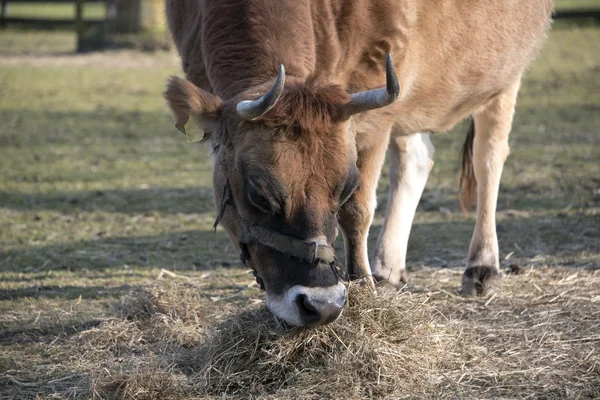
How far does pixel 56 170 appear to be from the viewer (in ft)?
28.7

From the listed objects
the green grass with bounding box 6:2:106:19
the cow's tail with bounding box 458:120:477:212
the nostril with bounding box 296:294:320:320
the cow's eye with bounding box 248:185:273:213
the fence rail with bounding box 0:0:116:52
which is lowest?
the green grass with bounding box 6:2:106:19

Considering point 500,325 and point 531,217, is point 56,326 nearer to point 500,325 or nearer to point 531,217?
point 500,325

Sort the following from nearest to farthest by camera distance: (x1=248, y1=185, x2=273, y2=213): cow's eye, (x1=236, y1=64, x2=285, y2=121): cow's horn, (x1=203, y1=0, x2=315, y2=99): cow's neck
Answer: (x1=236, y1=64, x2=285, y2=121): cow's horn < (x1=248, y1=185, x2=273, y2=213): cow's eye < (x1=203, y1=0, x2=315, y2=99): cow's neck

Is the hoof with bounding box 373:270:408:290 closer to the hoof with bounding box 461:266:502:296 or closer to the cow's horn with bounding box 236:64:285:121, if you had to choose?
the hoof with bounding box 461:266:502:296

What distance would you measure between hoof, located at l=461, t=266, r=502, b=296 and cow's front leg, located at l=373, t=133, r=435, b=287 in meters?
0.39

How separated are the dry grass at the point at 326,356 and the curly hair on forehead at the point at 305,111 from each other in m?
0.83

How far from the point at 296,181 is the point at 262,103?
350 millimetres

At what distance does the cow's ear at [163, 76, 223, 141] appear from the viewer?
3.78 meters

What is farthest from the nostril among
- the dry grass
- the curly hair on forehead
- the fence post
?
the fence post

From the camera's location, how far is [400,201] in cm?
544

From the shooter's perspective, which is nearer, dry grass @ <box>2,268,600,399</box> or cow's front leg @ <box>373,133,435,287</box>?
dry grass @ <box>2,268,600,399</box>

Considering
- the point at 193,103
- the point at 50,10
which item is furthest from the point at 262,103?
the point at 50,10

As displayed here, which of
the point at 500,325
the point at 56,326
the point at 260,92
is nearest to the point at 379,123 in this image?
the point at 260,92

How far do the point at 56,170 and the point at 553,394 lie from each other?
20.8ft
